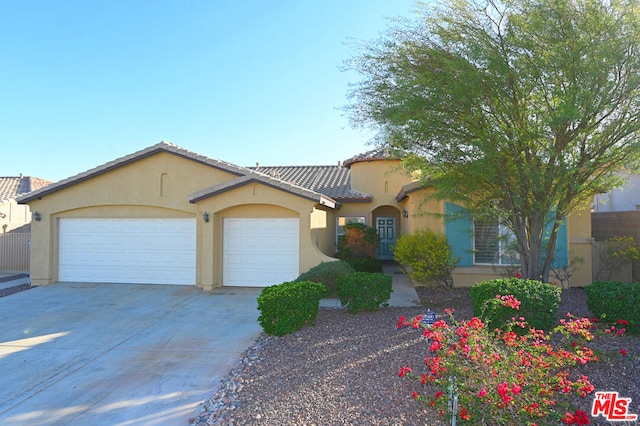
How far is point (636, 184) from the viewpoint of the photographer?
16.9 m

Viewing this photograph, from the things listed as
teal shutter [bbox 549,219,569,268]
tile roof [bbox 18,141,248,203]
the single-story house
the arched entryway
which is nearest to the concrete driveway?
the single-story house

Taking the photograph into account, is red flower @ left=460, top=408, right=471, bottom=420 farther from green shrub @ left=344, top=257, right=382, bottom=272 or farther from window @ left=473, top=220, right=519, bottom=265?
green shrub @ left=344, top=257, right=382, bottom=272

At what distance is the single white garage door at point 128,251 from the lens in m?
13.0

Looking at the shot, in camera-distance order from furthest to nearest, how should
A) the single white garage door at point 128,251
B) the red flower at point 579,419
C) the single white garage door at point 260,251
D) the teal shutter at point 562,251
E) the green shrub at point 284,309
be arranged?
the single white garage door at point 128,251
the single white garage door at point 260,251
the teal shutter at point 562,251
the green shrub at point 284,309
the red flower at point 579,419

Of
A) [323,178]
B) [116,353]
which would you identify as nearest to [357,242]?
[323,178]

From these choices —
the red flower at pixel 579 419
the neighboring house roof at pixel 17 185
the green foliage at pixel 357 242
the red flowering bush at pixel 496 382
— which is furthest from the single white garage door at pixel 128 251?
the neighboring house roof at pixel 17 185

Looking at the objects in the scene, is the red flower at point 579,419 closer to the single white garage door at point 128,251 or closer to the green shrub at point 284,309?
the green shrub at point 284,309

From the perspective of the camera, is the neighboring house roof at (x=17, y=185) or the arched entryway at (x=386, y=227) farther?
the neighboring house roof at (x=17, y=185)

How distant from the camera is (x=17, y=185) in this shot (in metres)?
26.9

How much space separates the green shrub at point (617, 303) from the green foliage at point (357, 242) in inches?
344

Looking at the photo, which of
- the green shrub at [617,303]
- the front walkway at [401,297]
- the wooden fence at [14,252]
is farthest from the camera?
the wooden fence at [14,252]

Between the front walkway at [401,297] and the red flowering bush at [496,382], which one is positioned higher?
the red flowering bush at [496,382]

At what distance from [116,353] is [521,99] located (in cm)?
916

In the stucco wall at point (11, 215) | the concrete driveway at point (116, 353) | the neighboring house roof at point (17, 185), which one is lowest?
the concrete driveway at point (116, 353)
